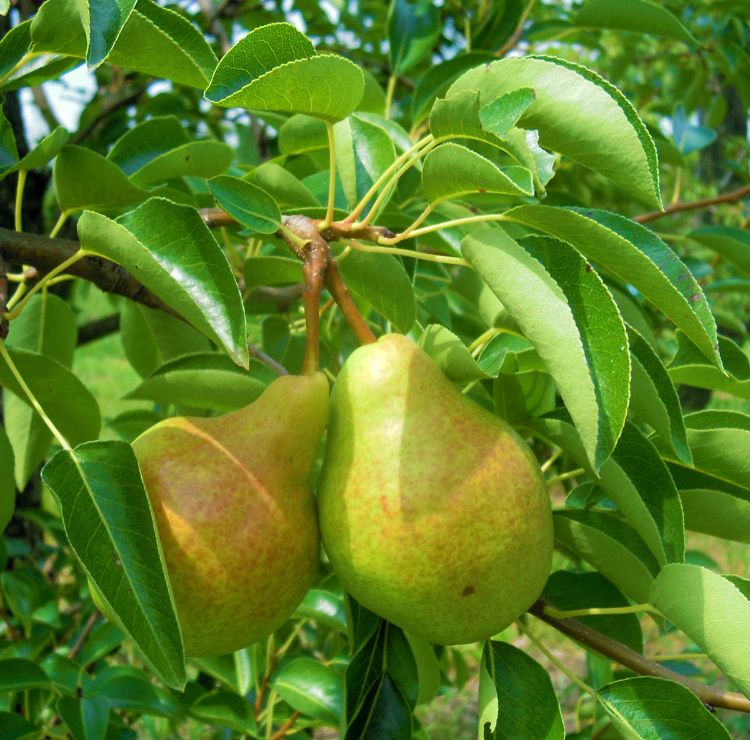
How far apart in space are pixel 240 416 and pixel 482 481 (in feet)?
0.83

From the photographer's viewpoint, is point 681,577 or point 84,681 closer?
point 681,577

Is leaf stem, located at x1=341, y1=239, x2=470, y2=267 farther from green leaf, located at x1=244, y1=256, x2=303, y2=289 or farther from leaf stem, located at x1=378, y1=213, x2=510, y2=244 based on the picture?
green leaf, located at x1=244, y1=256, x2=303, y2=289

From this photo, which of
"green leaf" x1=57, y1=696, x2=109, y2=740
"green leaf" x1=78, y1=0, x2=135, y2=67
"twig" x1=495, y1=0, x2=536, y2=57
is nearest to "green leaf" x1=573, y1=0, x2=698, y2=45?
"twig" x1=495, y1=0, x2=536, y2=57

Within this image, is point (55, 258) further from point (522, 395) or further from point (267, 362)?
point (522, 395)

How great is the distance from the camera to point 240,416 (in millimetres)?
912

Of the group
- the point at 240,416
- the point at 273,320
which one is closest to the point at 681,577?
the point at 240,416

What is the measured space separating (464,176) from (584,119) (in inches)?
4.4

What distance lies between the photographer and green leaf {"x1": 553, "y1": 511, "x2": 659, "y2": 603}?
0.99m

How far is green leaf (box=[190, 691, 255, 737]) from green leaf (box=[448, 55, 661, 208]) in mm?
1038

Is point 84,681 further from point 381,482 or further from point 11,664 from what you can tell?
point 381,482

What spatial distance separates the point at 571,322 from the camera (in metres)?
0.73

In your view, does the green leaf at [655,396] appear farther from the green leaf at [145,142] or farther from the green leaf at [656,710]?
the green leaf at [145,142]

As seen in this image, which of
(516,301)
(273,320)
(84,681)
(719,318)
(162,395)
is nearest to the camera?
(516,301)

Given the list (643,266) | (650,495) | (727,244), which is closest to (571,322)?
(643,266)
